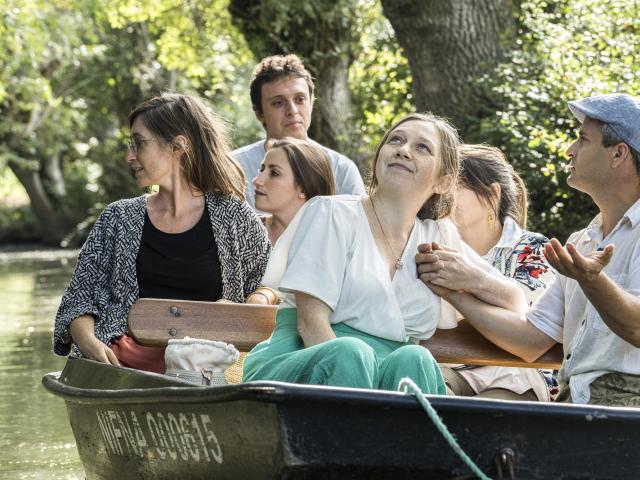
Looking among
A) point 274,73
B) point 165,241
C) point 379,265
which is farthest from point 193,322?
point 274,73

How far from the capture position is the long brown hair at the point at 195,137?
17.3 feet

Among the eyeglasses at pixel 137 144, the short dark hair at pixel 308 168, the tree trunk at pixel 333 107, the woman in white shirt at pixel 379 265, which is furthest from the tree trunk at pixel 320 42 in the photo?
the woman in white shirt at pixel 379 265

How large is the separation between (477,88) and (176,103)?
18.0 feet

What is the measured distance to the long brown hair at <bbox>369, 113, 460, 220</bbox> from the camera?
4.25 meters

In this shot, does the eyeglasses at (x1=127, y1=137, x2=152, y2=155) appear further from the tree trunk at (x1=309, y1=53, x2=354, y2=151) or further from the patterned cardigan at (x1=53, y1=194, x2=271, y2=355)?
the tree trunk at (x1=309, y1=53, x2=354, y2=151)

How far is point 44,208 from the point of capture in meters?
35.1

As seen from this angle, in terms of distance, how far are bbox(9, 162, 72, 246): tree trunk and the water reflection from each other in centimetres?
1562

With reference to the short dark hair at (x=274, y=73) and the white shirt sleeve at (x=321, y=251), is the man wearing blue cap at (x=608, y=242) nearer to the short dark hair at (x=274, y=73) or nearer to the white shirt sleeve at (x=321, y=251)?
the white shirt sleeve at (x=321, y=251)

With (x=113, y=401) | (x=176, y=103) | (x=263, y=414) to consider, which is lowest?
(x=113, y=401)

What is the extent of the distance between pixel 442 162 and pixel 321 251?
51 cm

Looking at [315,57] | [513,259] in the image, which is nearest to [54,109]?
[315,57]

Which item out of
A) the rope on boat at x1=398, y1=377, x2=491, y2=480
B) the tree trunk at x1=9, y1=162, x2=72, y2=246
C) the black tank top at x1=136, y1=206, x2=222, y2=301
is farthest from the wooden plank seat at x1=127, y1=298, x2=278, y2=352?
the tree trunk at x1=9, y1=162, x2=72, y2=246

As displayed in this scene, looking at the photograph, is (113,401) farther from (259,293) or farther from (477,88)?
(477,88)

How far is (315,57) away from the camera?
13508 millimetres
